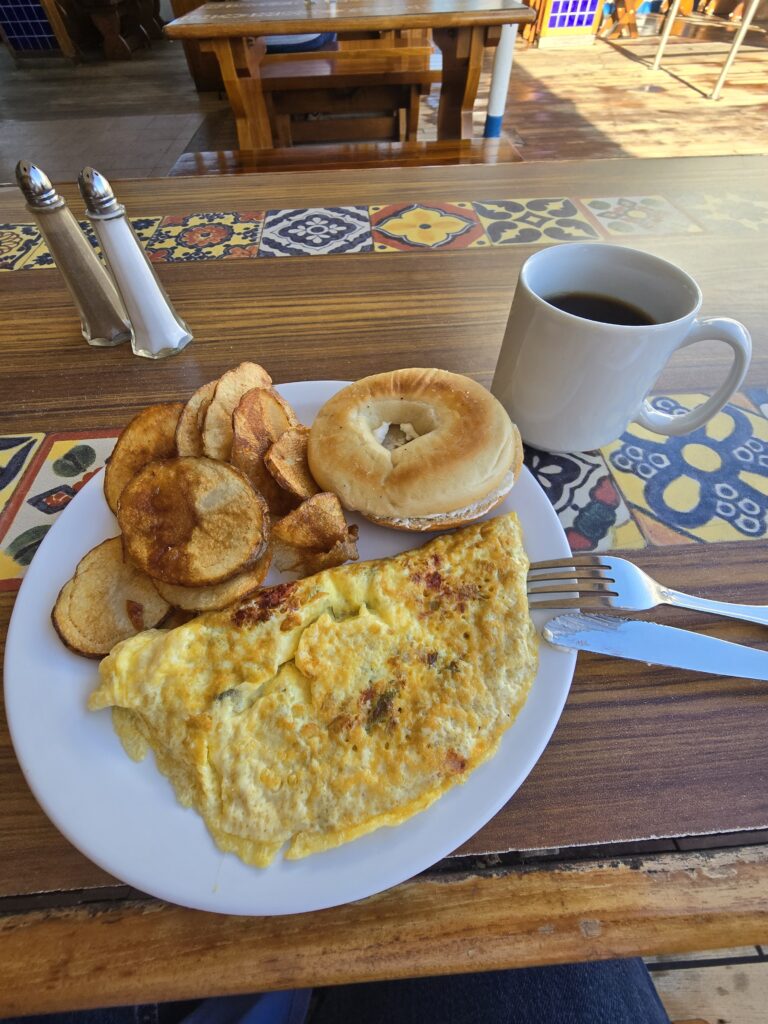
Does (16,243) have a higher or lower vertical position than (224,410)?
lower

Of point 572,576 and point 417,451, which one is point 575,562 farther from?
point 417,451

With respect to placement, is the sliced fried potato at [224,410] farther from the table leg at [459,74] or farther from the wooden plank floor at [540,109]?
the wooden plank floor at [540,109]

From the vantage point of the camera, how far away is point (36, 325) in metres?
1.36

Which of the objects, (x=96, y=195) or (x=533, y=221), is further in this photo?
(x=533, y=221)

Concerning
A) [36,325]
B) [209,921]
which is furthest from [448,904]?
[36,325]

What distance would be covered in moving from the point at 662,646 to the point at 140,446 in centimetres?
86

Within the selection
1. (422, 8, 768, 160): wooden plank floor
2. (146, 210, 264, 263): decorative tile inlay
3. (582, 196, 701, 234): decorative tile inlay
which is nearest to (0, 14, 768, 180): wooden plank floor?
(422, 8, 768, 160): wooden plank floor

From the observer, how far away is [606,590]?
0.79 meters

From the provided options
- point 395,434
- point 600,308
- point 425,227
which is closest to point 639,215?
point 425,227

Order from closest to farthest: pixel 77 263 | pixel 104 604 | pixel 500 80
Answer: pixel 104 604 → pixel 77 263 → pixel 500 80

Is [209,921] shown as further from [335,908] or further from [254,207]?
[254,207]

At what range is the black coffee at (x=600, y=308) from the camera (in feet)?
3.19

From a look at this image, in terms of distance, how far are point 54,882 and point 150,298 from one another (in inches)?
43.4

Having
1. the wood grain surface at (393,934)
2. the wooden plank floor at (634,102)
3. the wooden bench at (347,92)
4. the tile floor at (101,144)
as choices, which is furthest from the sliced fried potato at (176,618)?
the tile floor at (101,144)
